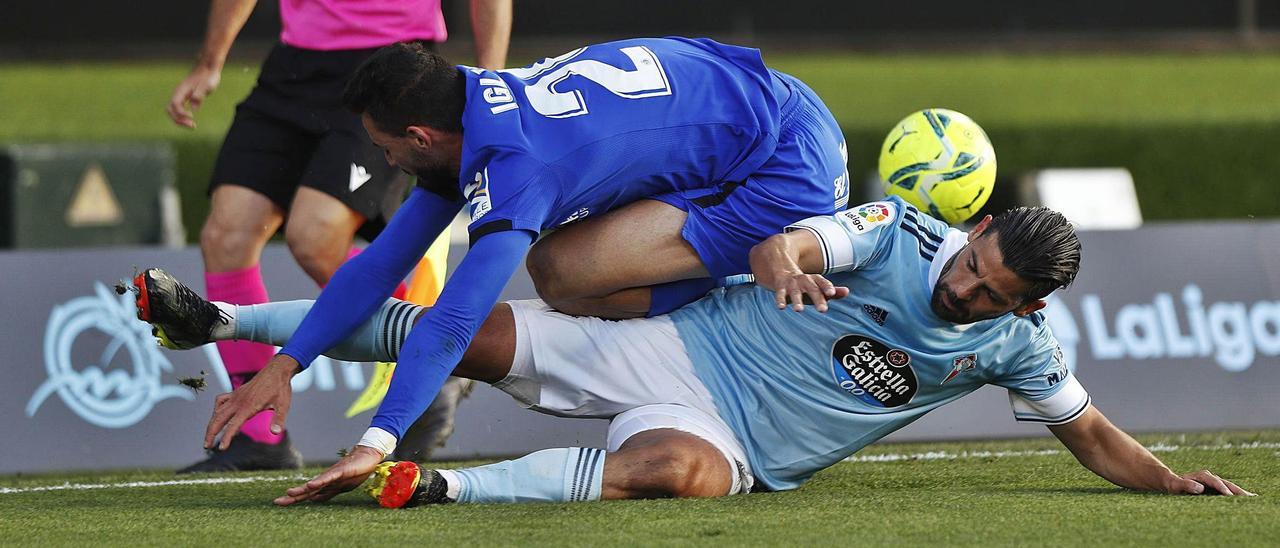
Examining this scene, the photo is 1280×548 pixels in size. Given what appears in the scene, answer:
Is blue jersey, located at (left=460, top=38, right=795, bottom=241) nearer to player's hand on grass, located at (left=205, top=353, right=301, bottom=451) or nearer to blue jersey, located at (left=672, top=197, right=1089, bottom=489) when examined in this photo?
blue jersey, located at (left=672, top=197, right=1089, bottom=489)

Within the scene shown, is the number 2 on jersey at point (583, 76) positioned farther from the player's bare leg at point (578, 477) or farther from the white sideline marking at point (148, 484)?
the white sideline marking at point (148, 484)

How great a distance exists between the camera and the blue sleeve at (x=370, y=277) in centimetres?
419

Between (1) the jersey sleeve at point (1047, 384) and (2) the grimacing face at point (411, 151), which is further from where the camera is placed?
(1) the jersey sleeve at point (1047, 384)

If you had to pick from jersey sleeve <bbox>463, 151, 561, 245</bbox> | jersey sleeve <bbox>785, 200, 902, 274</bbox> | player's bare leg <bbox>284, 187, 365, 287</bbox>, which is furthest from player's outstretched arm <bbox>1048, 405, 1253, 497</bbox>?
player's bare leg <bbox>284, 187, 365, 287</bbox>

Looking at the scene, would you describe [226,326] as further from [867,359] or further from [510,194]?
[867,359]

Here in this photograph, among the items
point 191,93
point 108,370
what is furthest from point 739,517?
point 108,370

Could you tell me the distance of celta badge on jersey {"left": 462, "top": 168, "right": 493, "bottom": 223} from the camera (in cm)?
382

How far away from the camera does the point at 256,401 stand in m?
3.94

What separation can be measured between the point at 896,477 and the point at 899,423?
1.41ft

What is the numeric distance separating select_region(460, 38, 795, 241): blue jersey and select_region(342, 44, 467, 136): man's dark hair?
59 millimetres

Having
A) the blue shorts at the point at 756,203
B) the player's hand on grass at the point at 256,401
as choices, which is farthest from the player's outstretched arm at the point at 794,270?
the player's hand on grass at the point at 256,401

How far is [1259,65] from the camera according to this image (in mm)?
16406

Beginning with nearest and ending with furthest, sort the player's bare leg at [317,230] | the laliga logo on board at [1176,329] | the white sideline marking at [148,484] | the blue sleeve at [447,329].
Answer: the blue sleeve at [447,329] → the white sideline marking at [148,484] → the player's bare leg at [317,230] → the laliga logo on board at [1176,329]

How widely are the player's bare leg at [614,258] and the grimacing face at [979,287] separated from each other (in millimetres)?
685
